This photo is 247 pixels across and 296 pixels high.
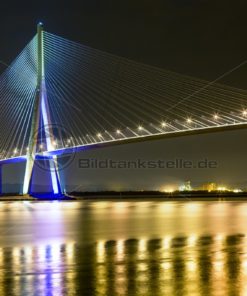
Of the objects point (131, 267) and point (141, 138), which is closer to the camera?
point (131, 267)

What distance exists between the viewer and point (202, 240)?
10.5 m

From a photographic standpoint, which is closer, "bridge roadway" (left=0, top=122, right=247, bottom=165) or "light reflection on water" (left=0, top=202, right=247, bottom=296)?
"light reflection on water" (left=0, top=202, right=247, bottom=296)

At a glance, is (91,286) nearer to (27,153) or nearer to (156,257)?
(156,257)

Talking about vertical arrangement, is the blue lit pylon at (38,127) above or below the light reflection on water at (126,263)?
above

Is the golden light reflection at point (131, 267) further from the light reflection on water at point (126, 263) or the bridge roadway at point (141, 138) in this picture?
the bridge roadway at point (141, 138)

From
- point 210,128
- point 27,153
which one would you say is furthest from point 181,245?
point 27,153

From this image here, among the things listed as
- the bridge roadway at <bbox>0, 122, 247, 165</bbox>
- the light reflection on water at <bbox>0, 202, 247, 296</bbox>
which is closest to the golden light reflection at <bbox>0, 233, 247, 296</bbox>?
the light reflection on water at <bbox>0, 202, 247, 296</bbox>

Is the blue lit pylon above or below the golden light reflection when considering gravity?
above

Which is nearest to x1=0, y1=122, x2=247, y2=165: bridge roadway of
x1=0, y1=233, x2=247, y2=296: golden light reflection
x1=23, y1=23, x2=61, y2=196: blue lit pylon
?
x1=23, y1=23, x2=61, y2=196: blue lit pylon

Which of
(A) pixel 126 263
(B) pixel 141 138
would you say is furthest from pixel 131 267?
(B) pixel 141 138

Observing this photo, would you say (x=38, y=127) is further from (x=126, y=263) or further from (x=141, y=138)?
(x=126, y=263)

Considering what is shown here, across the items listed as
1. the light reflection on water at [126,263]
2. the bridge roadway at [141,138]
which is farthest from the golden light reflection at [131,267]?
→ the bridge roadway at [141,138]

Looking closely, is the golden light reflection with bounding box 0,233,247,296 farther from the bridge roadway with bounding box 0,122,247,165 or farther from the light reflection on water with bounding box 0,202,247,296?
the bridge roadway with bounding box 0,122,247,165

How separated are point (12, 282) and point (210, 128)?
28803 millimetres
